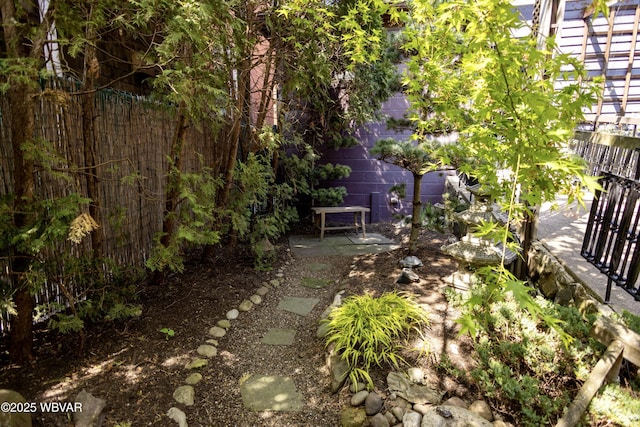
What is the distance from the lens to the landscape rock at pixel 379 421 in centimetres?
213

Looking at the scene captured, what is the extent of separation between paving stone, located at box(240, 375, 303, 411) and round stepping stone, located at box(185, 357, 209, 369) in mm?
323

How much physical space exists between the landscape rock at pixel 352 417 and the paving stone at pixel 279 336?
94 centimetres

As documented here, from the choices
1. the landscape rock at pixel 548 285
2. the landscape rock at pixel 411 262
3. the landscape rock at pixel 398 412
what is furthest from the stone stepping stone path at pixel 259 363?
the landscape rock at pixel 548 285

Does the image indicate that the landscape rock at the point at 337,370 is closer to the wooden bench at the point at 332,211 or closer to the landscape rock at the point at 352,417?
the landscape rock at the point at 352,417

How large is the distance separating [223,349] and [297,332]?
680 millimetres

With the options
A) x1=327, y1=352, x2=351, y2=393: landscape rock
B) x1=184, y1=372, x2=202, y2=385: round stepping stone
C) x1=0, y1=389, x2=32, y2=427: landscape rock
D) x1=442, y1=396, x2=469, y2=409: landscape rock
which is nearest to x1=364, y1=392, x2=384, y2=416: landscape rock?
x1=327, y1=352, x2=351, y2=393: landscape rock

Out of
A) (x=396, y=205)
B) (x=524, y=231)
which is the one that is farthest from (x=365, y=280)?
(x=396, y=205)

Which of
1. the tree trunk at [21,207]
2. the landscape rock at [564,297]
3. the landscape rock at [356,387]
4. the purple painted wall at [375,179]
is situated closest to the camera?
the tree trunk at [21,207]

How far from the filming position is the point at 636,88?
6797 millimetres

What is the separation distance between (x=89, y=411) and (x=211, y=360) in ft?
2.95

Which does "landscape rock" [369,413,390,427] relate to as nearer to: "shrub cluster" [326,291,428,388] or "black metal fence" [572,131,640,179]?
"shrub cluster" [326,291,428,388]

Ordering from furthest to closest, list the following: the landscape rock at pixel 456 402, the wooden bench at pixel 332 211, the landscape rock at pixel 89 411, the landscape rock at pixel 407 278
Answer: the wooden bench at pixel 332 211 < the landscape rock at pixel 407 278 < the landscape rock at pixel 456 402 < the landscape rock at pixel 89 411

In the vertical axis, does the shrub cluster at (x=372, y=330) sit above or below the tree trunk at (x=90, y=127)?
below

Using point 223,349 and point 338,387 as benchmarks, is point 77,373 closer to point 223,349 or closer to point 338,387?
point 223,349
